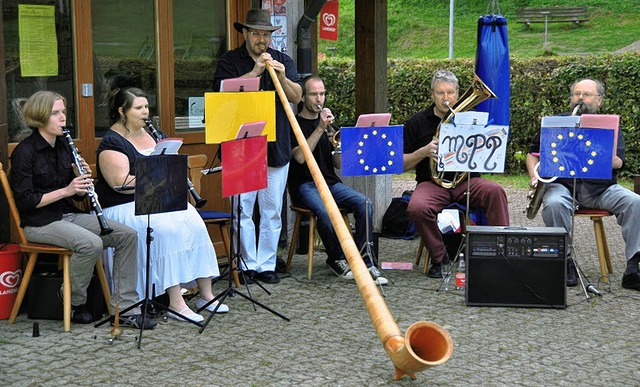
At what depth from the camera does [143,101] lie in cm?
653

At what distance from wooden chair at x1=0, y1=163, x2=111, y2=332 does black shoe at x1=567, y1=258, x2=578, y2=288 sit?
348 cm

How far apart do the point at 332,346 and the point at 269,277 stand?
184cm

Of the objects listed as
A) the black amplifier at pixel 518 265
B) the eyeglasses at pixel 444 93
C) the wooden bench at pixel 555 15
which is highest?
the wooden bench at pixel 555 15

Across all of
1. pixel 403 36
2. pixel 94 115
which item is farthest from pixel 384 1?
pixel 403 36

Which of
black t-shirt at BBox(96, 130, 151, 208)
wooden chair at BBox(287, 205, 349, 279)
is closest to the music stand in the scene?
wooden chair at BBox(287, 205, 349, 279)

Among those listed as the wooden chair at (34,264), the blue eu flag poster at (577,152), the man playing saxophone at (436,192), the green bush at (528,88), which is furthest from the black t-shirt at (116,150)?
the green bush at (528,88)

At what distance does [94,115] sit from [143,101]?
820 mm

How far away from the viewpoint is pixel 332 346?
577cm

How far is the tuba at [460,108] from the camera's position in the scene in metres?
7.25

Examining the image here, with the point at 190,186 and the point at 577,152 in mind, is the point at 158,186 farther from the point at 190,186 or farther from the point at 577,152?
the point at 577,152

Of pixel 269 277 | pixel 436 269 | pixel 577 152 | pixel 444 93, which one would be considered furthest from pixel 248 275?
pixel 577 152

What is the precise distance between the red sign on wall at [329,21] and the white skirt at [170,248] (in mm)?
4492

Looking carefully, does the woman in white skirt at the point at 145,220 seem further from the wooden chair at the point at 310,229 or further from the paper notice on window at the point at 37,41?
the wooden chair at the point at 310,229

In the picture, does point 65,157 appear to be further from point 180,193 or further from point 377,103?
point 377,103
